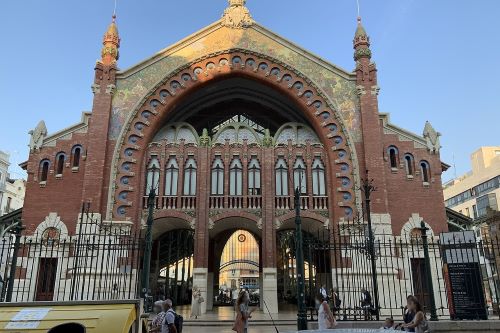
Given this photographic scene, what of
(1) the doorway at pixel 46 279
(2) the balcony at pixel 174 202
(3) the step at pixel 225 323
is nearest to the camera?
(3) the step at pixel 225 323

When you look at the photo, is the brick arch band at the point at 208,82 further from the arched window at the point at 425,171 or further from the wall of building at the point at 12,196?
the wall of building at the point at 12,196

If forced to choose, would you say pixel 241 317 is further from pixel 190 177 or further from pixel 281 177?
pixel 190 177

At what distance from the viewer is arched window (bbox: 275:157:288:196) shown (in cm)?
2747

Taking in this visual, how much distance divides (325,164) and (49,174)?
17.0 m

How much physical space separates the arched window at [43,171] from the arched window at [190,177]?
27.6 ft

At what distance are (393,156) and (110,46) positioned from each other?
19.6m

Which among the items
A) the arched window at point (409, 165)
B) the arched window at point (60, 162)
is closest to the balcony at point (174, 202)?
the arched window at point (60, 162)

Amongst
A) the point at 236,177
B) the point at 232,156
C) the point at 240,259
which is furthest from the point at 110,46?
the point at 240,259

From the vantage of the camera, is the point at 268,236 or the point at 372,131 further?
the point at 372,131

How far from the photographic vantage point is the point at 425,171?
27.8 m

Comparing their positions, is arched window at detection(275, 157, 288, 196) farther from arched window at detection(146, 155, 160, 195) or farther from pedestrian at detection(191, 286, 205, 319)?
pedestrian at detection(191, 286, 205, 319)

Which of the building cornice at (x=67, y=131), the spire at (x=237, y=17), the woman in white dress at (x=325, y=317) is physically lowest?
the woman in white dress at (x=325, y=317)

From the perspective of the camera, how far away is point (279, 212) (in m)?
26.8

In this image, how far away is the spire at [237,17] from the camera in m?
30.0
